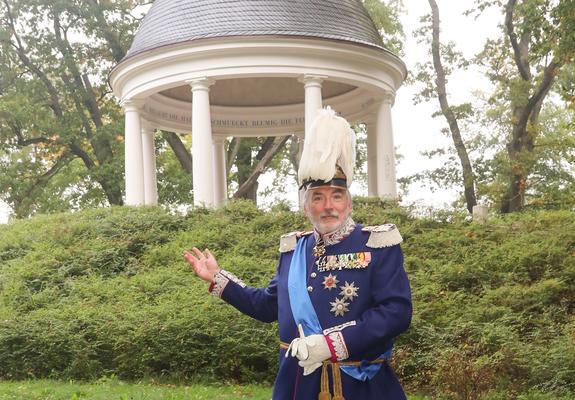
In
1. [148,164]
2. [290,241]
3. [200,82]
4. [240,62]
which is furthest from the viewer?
[148,164]

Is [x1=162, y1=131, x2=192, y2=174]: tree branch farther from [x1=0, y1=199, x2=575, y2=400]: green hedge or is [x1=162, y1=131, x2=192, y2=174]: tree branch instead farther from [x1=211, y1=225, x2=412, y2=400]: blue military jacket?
[x1=211, y1=225, x2=412, y2=400]: blue military jacket

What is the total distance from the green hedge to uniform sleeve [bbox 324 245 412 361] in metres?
4.45

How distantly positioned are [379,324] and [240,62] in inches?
697

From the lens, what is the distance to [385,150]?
22719 millimetres

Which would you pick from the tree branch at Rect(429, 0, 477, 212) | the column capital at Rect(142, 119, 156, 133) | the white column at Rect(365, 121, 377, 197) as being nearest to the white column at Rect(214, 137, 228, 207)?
the column capital at Rect(142, 119, 156, 133)

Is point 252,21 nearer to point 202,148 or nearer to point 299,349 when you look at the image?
point 202,148

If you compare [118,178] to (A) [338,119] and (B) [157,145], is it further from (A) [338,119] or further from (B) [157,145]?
(A) [338,119]

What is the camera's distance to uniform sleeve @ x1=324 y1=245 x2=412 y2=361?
3502 millimetres

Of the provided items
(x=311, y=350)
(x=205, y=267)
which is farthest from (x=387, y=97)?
(x=311, y=350)

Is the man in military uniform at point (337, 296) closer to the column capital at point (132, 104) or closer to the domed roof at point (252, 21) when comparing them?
the domed roof at point (252, 21)

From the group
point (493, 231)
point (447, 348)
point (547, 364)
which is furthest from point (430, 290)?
point (493, 231)

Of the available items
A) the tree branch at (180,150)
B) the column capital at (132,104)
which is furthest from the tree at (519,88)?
the tree branch at (180,150)

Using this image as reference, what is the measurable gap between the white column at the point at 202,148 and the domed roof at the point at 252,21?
147 cm

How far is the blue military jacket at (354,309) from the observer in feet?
11.6
